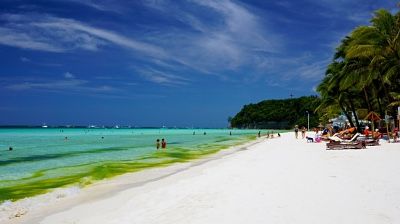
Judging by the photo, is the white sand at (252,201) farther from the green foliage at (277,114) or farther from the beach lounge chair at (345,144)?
the green foliage at (277,114)

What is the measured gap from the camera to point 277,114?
15188 cm

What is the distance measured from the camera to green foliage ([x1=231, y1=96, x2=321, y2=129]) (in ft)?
436

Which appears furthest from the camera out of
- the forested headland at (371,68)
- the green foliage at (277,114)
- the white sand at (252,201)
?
the green foliage at (277,114)

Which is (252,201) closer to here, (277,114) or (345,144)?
(345,144)

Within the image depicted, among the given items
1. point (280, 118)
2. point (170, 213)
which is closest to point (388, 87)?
point (170, 213)

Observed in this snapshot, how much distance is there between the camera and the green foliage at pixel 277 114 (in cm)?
13281

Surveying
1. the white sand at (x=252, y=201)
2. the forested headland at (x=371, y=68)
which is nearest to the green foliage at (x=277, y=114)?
the forested headland at (x=371, y=68)

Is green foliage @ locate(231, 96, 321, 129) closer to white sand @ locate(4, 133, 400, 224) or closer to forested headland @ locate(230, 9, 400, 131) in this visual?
forested headland @ locate(230, 9, 400, 131)

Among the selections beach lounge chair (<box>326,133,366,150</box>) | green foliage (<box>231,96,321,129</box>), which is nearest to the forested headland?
beach lounge chair (<box>326,133,366,150</box>)

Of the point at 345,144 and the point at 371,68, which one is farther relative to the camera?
the point at 371,68

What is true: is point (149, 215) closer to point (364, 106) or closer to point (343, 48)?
point (343, 48)

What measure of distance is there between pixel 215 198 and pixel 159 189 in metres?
2.36

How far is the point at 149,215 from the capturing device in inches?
271

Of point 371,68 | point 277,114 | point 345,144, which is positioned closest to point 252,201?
point 345,144
